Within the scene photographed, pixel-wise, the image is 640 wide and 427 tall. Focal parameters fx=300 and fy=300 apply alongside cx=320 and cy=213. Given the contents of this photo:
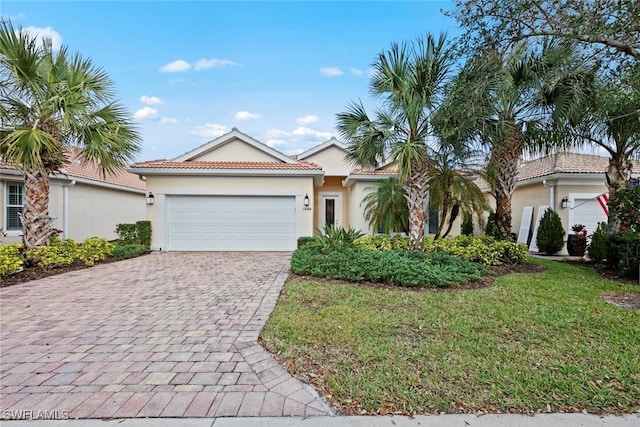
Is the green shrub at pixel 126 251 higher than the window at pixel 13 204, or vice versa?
the window at pixel 13 204

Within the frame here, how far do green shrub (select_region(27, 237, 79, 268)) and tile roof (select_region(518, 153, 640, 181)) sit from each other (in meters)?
17.5

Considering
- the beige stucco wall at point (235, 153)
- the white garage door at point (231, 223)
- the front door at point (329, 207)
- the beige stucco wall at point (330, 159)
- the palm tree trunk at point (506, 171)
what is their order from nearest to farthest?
the palm tree trunk at point (506, 171), the white garage door at point (231, 223), the beige stucco wall at point (235, 153), the front door at point (329, 207), the beige stucco wall at point (330, 159)

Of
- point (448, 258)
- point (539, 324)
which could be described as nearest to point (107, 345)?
point (539, 324)

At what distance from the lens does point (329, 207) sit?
53.7 ft

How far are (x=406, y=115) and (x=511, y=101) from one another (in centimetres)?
284

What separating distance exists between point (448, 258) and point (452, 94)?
411cm

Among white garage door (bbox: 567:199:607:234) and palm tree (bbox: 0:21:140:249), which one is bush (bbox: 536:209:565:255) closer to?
white garage door (bbox: 567:199:607:234)

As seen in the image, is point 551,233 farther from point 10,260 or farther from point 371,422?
point 10,260

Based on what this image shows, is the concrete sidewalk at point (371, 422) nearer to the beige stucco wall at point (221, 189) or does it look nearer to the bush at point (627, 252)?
the bush at point (627, 252)

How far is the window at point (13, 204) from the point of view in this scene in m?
11.7

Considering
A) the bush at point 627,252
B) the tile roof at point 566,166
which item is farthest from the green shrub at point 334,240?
the tile roof at point 566,166

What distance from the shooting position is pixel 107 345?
12.5 feet

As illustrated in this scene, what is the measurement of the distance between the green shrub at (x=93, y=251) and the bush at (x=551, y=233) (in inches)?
671

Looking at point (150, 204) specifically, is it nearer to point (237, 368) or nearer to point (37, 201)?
point (37, 201)
